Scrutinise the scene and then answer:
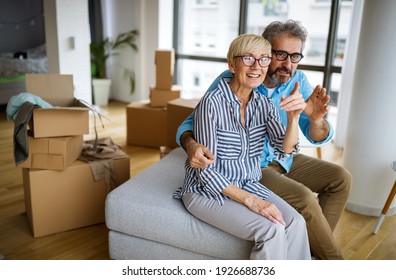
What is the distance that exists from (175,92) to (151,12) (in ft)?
6.75

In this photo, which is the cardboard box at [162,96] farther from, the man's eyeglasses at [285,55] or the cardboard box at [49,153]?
the man's eyeglasses at [285,55]

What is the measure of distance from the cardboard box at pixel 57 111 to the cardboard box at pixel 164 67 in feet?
4.70

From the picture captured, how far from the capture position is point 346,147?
8.58 feet

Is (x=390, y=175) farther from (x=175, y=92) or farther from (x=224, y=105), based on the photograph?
(x=175, y=92)

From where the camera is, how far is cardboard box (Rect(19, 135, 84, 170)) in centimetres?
202

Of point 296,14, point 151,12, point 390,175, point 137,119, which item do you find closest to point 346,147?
point 390,175

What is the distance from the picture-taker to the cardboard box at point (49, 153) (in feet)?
6.61

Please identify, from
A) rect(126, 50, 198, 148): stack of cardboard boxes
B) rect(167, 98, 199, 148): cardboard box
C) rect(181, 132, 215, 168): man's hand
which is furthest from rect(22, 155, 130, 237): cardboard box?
rect(126, 50, 198, 148): stack of cardboard boxes

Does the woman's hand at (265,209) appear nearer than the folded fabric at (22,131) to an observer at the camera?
Yes

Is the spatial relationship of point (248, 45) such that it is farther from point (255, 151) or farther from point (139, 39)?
point (139, 39)

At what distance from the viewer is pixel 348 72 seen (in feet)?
12.7

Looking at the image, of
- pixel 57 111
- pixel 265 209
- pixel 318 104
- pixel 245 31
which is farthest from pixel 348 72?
pixel 57 111

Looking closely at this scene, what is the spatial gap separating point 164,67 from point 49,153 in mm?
1845

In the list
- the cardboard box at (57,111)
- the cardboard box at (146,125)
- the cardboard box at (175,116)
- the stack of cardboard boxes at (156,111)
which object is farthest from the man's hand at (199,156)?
the cardboard box at (146,125)
